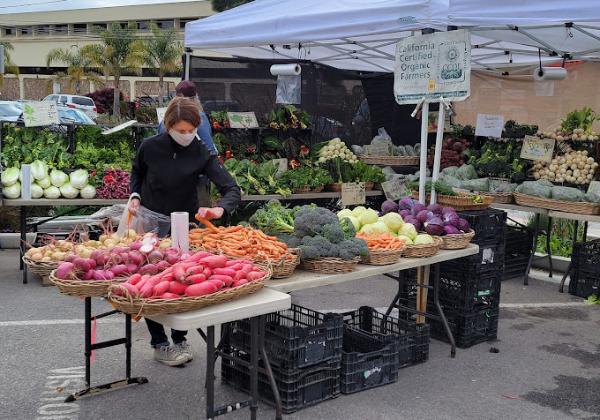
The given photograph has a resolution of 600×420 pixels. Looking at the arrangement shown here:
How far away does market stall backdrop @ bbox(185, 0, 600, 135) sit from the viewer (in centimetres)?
508

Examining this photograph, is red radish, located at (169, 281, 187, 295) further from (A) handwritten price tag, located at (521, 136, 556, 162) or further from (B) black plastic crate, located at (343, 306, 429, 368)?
(A) handwritten price tag, located at (521, 136, 556, 162)

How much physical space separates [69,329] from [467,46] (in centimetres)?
399

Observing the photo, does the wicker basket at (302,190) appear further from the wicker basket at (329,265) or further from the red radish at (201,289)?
the red radish at (201,289)

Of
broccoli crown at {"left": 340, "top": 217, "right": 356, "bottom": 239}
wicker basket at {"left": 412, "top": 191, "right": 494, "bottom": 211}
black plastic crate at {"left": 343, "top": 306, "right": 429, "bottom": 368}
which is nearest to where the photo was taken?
broccoli crown at {"left": 340, "top": 217, "right": 356, "bottom": 239}

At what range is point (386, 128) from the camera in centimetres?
1003

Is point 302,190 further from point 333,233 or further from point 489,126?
point 333,233

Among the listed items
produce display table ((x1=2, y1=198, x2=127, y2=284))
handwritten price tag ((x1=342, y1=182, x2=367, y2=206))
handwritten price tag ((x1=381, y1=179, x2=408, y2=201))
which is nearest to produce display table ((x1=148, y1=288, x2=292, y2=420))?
handwritten price tag ((x1=381, y1=179, x2=408, y2=201))

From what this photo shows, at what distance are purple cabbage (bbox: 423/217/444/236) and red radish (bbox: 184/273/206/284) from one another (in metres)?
2.32

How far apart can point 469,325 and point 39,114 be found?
545cm

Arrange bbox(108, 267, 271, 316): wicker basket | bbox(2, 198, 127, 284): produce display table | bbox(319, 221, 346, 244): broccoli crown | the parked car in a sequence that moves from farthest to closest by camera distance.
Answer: the parked car
bbox(2, 198, 127, 284): produce display table
bbox(319, 221, 346, 244): broccoli crown
bbox(108, 267, 271, 316): wicker basket

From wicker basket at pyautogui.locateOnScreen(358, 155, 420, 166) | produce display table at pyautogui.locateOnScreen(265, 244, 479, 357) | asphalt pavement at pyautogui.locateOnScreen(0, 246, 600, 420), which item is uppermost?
wicker basket at pyautogui.locateOnScreen(358, 155, 420, 166)

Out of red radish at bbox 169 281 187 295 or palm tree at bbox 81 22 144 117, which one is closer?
red radish at bbox 169 281 187 295

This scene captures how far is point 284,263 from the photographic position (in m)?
3.86

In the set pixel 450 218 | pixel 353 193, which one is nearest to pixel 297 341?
pixel 450 218
